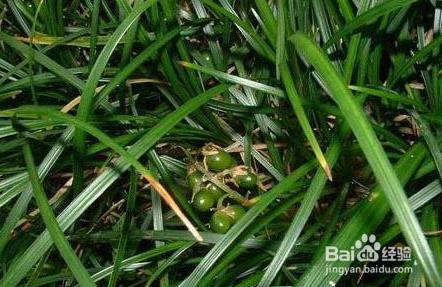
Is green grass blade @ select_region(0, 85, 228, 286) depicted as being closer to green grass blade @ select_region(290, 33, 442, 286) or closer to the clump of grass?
the clump of grass

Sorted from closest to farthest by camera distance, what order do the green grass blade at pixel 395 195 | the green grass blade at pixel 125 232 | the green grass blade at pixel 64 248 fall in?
1. the green grass blade at pixel 395 195
2. the green grass blade at pixel 64 248
3. the green grass blade at pixel 125 232

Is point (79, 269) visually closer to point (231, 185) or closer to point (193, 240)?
point (193, 240)

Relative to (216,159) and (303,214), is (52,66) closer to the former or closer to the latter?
(216,159)

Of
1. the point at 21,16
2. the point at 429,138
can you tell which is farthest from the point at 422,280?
the point at 21,16

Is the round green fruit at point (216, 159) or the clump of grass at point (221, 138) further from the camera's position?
the round green fruit at point (216, 159)

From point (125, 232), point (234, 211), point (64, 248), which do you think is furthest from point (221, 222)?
point (64, 248)

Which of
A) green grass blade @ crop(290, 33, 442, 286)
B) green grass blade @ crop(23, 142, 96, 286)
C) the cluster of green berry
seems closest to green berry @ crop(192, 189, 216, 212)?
the cluster of green berry

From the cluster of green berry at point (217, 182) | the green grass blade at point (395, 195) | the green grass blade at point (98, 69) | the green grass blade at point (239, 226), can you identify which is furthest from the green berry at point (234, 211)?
the green grass blade at point (395, 195)

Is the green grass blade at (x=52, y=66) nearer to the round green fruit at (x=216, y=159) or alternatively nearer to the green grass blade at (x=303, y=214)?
the round green fruit at (x=216, y=159)
